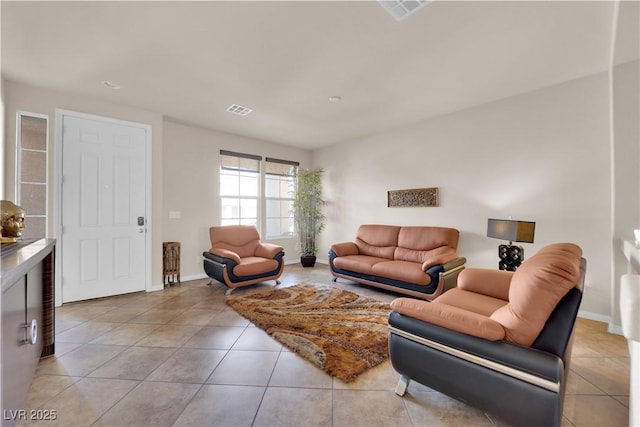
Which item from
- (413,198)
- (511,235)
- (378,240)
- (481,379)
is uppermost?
(413,198)

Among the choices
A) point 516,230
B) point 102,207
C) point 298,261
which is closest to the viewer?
point 516,230

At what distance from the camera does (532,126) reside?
10.9 feet

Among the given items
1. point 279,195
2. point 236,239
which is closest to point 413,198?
point 279,195

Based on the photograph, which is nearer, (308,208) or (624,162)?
(624,162)

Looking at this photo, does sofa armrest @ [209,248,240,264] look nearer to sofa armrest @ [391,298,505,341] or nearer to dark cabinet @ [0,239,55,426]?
dark cabinet @ [0,239,55,426]

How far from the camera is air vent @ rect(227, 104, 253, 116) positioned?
3.77m

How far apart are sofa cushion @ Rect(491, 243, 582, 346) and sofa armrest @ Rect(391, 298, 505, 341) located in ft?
0.24

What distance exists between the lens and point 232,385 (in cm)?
181

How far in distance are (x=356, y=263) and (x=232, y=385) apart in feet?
8.46

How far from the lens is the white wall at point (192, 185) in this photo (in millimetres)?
4402

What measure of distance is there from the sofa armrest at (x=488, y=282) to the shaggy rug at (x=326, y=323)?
0.89 metres

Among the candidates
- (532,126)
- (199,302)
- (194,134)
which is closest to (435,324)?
(199,302)

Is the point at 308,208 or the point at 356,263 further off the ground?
the point at 308,208

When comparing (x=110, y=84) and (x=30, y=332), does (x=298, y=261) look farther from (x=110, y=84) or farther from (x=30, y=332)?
(x=30, y=332)
